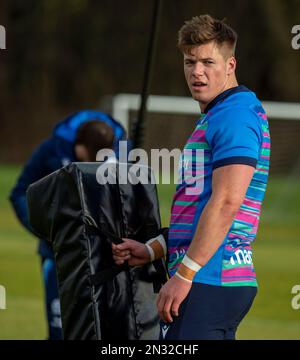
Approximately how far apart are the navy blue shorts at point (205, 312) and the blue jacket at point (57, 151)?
245 cm

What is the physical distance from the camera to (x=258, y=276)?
1184 centimetres

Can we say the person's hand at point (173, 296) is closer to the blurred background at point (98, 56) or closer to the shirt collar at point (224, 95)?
the shirt collar at point (224, 95)

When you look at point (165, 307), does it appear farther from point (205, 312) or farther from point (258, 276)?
point (258, 276)

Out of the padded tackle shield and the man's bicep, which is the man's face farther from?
the padded tackle shield

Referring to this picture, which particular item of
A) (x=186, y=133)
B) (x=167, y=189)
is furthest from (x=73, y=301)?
(x=167, y=189)

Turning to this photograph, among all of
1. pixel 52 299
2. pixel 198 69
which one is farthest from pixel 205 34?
pixel 52 299

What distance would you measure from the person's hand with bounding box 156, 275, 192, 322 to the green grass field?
3.71 metres

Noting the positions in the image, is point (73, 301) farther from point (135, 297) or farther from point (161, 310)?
point (161, 310)

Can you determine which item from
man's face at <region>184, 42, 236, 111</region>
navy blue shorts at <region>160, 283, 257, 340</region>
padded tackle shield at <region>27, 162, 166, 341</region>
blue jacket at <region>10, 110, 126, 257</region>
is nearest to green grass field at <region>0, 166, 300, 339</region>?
blue jacket at <region>10, 110, 126, 257</region>

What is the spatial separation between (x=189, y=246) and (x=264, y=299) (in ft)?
22.3

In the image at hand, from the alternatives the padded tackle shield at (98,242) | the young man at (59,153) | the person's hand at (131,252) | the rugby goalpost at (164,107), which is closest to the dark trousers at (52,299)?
the young man at (59,153)

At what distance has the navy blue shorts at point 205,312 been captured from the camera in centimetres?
344

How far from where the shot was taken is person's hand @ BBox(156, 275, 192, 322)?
3.37 metres
